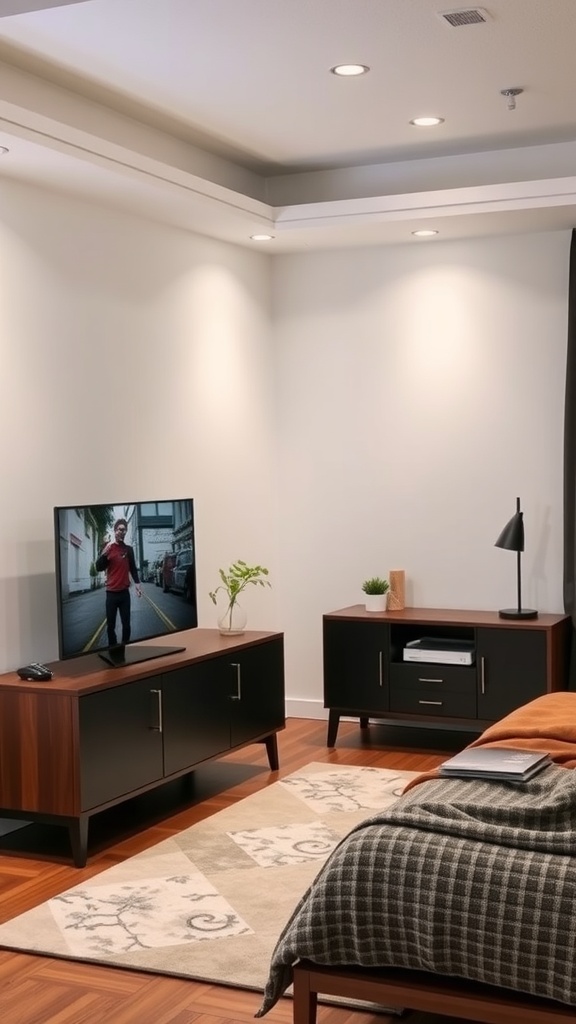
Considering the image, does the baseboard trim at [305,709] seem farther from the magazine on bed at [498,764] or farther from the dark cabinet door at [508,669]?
the magazine on bed at [498,764]

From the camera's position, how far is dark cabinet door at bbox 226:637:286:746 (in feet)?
16.5

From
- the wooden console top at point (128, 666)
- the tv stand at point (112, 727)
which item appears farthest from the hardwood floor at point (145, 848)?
the wooden console top at point (128, 666)

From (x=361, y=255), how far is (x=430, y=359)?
66 centimetres

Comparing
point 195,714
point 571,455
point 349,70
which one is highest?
point 349,70

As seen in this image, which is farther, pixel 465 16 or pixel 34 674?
pixel 34 674

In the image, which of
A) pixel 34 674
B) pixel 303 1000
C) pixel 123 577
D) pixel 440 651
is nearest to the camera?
pixel 303 1000

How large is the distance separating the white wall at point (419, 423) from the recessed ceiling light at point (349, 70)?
1.81 m

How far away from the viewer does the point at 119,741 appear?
425 cm

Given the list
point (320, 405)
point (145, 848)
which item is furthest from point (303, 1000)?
point (320, 405)

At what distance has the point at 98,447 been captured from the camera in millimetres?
4965

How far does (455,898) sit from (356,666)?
125 inches

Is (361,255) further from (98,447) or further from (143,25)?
(143,25)

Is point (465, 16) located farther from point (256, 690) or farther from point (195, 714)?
point (256, 690)

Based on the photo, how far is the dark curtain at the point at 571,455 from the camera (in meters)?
5.65
